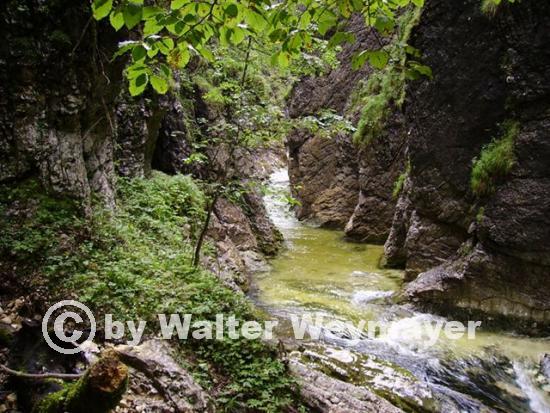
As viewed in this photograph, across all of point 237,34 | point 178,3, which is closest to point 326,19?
point 237,34

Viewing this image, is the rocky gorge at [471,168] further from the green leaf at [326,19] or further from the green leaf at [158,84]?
the green leaf at [158,84]

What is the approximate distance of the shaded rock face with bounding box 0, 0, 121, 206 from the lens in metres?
4.87

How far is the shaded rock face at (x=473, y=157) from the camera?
290 inches

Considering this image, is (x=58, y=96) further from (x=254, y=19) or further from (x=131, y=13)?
(x=254, y=19)

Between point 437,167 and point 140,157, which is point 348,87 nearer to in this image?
point 437,167

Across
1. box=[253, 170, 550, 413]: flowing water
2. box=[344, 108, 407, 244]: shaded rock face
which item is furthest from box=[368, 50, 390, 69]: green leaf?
box=[344, 108, 407, 244]: shaded rock face

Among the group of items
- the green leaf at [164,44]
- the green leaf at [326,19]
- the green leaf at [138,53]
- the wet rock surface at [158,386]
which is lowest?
the wet rock surface at [158,386]

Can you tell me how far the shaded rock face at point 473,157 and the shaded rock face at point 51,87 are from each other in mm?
6954

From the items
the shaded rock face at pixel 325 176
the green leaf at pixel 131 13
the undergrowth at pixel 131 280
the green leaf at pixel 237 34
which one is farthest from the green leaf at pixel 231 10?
the shaded rock face at pixel 325 176

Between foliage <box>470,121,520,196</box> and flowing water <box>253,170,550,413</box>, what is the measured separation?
283 centimetres

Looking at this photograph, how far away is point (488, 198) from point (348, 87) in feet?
38.7

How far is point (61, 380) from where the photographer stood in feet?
10.1

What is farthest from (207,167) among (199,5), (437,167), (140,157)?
(199,5)

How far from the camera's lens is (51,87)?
5.27 metres
